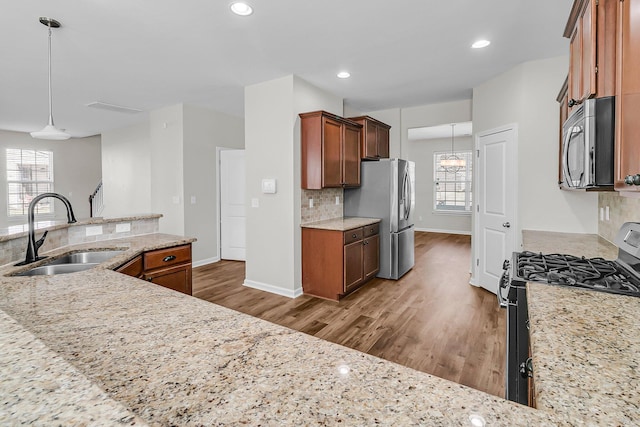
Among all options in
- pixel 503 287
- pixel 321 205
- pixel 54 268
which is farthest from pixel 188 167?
pixel 503 287

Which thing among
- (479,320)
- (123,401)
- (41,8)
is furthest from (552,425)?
(41,8)

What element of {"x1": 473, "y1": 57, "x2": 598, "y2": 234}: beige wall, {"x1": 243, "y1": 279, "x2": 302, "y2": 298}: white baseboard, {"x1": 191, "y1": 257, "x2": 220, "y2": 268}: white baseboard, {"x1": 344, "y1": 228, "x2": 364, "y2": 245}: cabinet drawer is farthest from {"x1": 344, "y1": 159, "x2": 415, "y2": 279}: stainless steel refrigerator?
{"x1": 191, "y1": 257, "x2": 220, "y2": 268}: white baseboard

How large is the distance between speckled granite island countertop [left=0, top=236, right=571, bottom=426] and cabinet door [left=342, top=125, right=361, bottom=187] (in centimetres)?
340

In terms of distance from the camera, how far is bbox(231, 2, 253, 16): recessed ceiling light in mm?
2379

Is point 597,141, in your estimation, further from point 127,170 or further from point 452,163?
point 452,163

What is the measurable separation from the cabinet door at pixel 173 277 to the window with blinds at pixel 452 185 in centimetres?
776

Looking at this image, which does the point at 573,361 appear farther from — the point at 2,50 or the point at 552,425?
the point at 2,50

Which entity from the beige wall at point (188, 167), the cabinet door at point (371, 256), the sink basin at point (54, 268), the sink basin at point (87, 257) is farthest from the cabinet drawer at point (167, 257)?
the beige wall at point (188, 167)

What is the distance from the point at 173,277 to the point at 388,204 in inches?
116

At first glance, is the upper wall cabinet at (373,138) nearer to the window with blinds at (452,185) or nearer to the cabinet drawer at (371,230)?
the cabinet drawer at (371,230)

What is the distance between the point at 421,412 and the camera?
59 cm

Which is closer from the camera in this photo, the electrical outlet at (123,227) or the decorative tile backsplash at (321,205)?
the electrical outlet at (123,227)

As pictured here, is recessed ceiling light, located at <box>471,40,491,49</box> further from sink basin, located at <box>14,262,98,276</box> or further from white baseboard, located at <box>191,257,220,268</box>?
white baseboard, located at <box>191,257,220,268</box>

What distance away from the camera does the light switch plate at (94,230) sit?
267 centimetres
